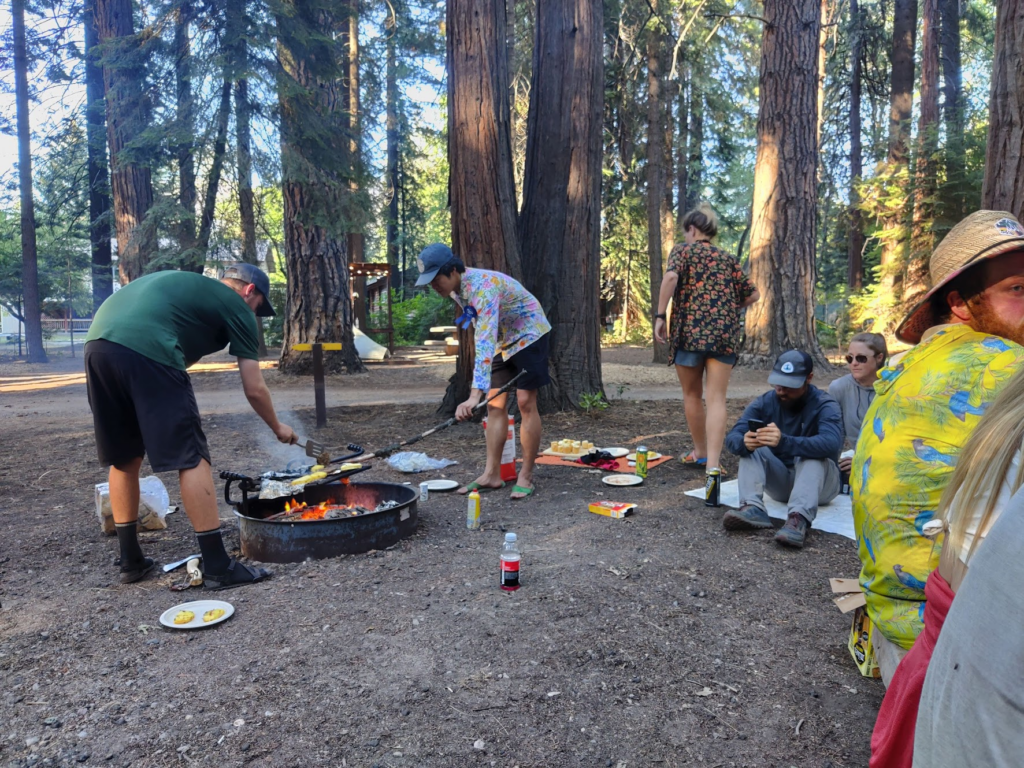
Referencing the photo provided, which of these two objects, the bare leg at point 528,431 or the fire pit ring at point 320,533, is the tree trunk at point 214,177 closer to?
the bare leg at point 528,431

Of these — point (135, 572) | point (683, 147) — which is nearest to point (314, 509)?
point (135, 572)

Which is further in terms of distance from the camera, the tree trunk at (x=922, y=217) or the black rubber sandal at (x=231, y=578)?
the tree trunk at (x=922, y=217)

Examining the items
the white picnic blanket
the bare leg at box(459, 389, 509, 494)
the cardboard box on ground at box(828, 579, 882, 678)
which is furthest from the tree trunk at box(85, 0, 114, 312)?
the cardboard box on ground at box(828, 579, 882, 678)

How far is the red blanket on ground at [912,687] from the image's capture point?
119cm

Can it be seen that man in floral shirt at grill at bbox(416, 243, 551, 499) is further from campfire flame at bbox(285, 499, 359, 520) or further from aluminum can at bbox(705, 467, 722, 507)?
aluminum can at bbox(705, 467, 722, 507)

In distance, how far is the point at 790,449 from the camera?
4035 millimetres

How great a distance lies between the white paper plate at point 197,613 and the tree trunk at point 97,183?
14.8 meters

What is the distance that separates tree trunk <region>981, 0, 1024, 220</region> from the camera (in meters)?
3.63

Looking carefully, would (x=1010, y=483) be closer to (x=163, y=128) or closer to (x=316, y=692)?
(x=316, y=692)

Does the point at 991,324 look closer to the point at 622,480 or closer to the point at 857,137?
the point at 622,480

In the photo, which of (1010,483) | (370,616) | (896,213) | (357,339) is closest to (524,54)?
(357,339)

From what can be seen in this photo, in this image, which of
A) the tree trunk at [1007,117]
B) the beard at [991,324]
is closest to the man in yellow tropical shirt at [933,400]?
the beard at [991,324]

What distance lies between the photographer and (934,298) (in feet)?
6.75

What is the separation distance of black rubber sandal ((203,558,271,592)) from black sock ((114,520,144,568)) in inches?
15.6
